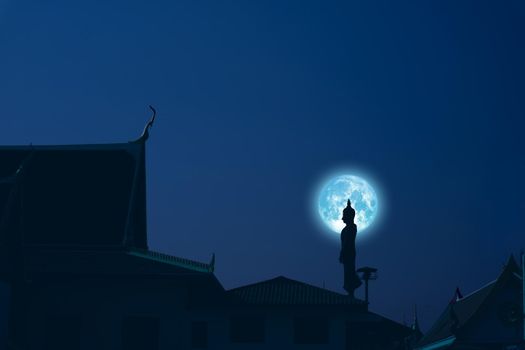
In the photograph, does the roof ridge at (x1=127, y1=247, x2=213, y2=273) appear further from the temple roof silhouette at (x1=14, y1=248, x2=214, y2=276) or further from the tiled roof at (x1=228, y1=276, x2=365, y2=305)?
the tiled roof at (x1=228, y1=276, x2=365, y2=305)

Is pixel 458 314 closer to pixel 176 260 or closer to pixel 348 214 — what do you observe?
pixel 348 214

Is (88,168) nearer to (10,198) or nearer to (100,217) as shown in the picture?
(100,217)

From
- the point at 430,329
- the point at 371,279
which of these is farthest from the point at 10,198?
the point at 430,329

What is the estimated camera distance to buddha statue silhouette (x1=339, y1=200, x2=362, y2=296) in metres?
41.7

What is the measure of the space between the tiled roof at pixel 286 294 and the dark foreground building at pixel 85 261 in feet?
17.3

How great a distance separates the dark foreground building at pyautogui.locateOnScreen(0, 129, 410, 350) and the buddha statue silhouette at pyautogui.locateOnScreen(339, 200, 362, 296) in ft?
43.1

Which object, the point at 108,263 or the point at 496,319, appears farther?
the point at 496,319

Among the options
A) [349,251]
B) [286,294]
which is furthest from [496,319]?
[286,294]

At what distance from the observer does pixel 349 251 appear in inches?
1679

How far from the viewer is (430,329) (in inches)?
2453

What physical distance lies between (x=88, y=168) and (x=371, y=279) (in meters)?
19.2

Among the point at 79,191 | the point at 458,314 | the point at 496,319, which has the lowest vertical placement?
the point at 496,319

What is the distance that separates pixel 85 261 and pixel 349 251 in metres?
20.6

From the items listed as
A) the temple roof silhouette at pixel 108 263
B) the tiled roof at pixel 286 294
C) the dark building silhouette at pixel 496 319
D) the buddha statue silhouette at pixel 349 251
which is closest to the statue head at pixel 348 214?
the buddha statue silhouette at pixel 349 251
